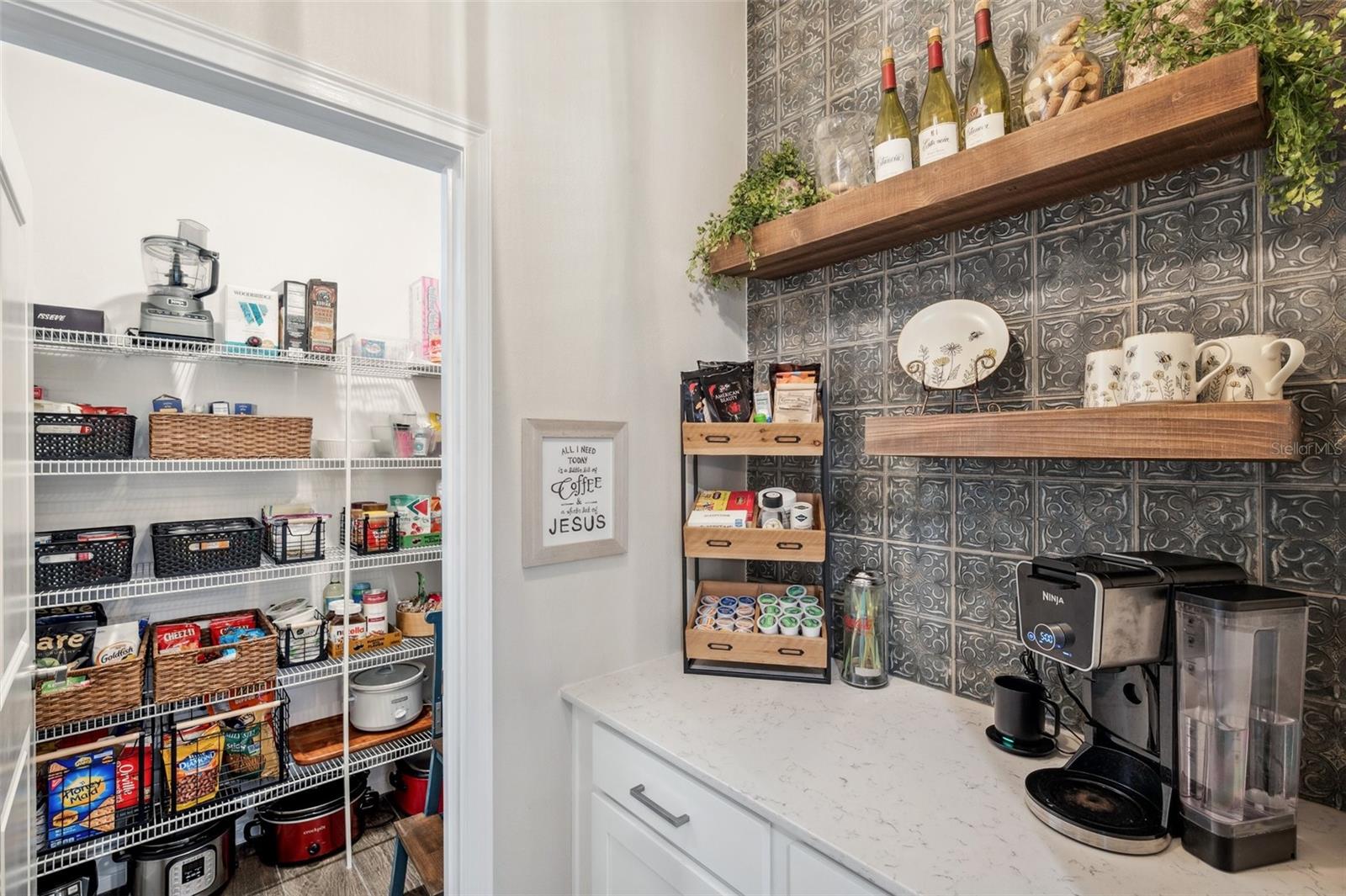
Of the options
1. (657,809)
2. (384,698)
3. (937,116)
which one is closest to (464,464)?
(657,809)

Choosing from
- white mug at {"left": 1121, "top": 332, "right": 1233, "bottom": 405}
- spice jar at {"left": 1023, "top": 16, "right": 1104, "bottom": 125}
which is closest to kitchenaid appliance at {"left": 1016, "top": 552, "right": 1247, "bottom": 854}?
white mug at {"left": 1121, "top": 332, "right": 1233, "bottom": 405}

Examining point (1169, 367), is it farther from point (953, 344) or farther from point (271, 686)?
point (271, 686)

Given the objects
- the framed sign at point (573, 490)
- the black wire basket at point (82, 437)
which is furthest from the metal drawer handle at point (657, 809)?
the black wire basket at point (82, 437)

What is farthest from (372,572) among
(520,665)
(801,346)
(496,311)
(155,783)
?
(801,346)

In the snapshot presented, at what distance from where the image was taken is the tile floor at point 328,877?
7.03 ft

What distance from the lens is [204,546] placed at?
6.98 ft

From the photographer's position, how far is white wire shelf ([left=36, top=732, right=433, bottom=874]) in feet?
5.90

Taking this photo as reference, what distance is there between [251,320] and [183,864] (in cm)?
189

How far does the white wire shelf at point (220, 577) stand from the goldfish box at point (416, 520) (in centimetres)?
5

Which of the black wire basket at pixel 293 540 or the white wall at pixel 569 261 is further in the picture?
the black wire basket at pixel 293 540

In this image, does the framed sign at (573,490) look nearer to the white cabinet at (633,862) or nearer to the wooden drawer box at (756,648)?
the wooden drawer box at (756,648)

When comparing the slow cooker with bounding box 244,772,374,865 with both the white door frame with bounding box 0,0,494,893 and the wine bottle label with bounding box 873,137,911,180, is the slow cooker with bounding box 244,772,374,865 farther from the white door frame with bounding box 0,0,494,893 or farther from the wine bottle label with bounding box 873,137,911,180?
the wine bottle label with bounding box 873,137,911,180

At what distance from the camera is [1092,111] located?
0.99 metres

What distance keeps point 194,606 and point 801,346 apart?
2444mm
